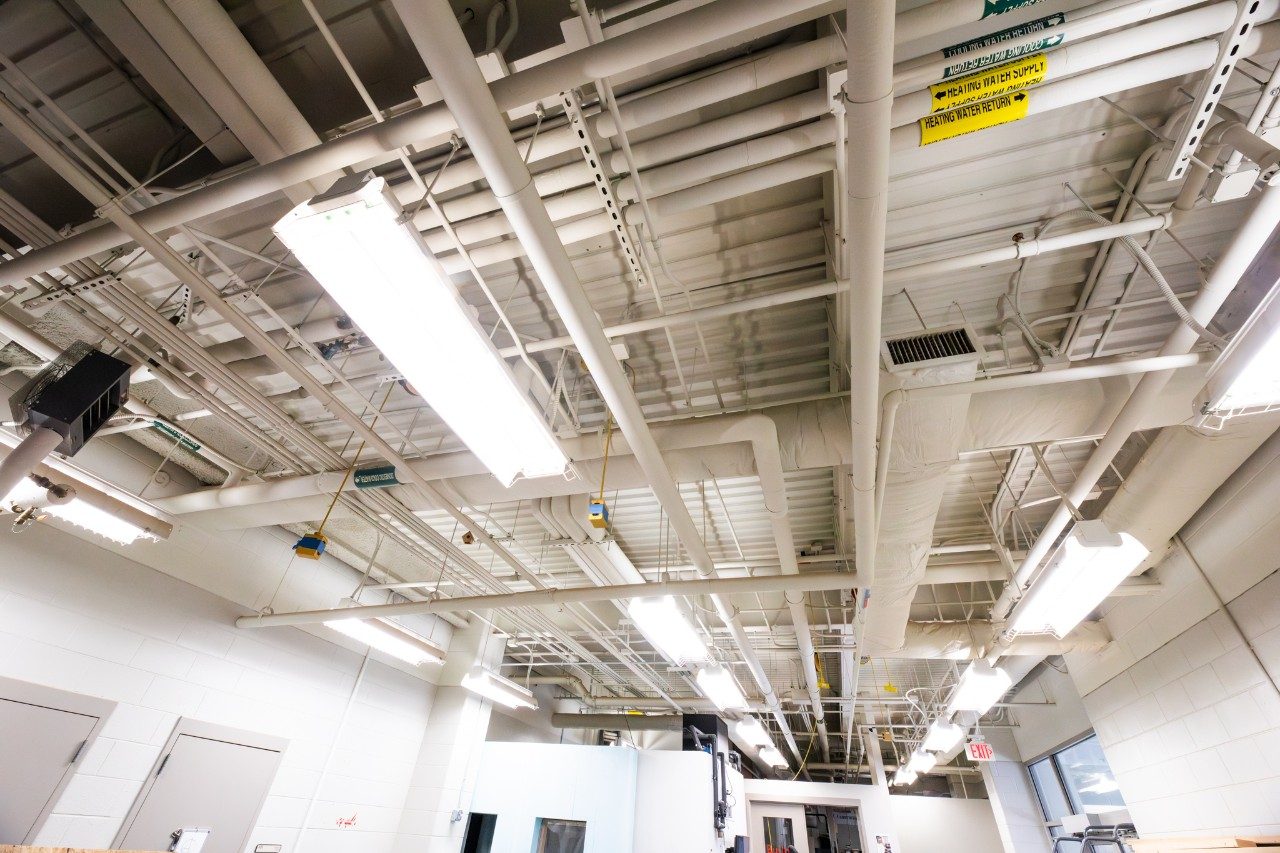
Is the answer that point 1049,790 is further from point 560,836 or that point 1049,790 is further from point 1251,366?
point 1251,366

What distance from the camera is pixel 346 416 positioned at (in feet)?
7.61

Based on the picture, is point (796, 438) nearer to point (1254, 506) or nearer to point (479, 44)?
point (479, 44)

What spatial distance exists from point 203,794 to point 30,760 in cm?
114

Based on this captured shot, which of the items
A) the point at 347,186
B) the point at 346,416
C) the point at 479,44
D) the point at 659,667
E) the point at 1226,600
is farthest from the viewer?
the point at 659,667

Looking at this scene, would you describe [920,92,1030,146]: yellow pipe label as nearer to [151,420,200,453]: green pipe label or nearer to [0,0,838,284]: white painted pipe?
[0,0,838,284]: white painted pipe

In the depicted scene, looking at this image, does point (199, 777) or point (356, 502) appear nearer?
point (356, 502)

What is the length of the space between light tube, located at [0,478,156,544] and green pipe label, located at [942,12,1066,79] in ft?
12.5

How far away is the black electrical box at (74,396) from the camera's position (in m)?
2.05

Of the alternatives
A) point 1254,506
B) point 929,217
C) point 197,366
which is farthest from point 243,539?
point 1254,506

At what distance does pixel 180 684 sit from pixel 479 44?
15.8 ft

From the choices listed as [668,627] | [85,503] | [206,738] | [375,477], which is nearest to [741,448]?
[668,627]

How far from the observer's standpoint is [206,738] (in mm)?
3947

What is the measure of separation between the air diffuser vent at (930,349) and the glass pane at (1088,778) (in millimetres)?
6298

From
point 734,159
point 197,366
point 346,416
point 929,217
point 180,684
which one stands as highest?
point 929,217
